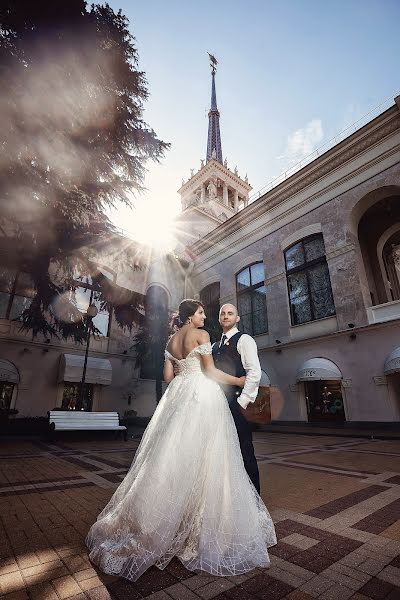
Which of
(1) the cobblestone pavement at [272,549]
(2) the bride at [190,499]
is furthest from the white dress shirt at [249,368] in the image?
(1) the cobblestone pavement at [272,549]

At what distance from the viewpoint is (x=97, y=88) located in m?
7.28

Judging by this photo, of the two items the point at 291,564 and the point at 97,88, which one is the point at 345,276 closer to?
the point at 97,88

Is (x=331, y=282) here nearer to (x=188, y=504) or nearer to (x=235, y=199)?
(x=188, y=504)

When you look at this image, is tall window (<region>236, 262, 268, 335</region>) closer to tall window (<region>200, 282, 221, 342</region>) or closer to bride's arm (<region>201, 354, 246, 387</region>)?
tall window (<region>200, 282, 221, 342</region>)

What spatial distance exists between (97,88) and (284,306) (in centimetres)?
1235

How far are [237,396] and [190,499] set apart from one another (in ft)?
3.64

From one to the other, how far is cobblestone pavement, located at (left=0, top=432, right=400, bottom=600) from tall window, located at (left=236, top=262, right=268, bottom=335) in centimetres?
1199

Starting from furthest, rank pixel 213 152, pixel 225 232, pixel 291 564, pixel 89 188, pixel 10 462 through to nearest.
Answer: pixel 213 152
pixel 225 232
pixel 89 188
pixel 10 462
pixel 291 564

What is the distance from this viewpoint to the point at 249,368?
3.00 m

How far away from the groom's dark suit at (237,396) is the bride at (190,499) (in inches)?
13.0

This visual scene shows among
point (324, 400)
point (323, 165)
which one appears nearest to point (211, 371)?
point (324, 400)

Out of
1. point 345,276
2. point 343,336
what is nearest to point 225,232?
point 345,276

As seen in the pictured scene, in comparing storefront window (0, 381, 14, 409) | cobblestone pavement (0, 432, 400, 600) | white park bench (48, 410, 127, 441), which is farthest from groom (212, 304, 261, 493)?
storefront window (0, 381, 14, 409)

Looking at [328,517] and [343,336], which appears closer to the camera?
[328,517]
